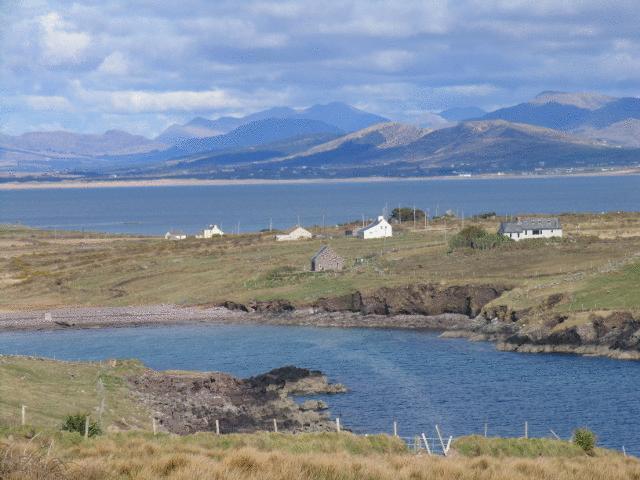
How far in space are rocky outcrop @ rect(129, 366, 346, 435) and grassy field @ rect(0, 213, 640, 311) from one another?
24892 millimetres

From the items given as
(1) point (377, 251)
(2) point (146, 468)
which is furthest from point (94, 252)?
(2) point (146, 468)

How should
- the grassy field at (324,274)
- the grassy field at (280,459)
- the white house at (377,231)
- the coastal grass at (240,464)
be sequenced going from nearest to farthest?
the coastal grass at (240,464), the grassy field at (280,459), the grassy field at (324,274), the white house at (377,231)

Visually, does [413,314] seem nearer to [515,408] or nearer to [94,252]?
[515,408]

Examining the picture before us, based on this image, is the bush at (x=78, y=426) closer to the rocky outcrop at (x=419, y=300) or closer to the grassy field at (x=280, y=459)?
the grassy field at (x=280, y=459)

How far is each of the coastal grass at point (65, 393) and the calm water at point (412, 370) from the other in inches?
396

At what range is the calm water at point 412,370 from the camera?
156ft

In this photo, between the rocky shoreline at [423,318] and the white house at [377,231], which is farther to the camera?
the white house at [377,231]

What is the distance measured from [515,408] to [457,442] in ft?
72.5

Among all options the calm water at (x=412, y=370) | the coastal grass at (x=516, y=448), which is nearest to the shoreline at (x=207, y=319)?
the calm water at (x=412, y=370)

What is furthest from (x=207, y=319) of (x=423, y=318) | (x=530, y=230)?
(x=530, y=230)

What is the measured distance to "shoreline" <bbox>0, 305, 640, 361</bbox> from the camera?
82.0 m

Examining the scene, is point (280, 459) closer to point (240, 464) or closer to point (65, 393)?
point (240, 464)

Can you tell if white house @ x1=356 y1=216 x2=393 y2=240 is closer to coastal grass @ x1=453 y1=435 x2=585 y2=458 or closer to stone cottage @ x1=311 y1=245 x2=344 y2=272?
stone cottage @ x1=311 y1=245 x2=344 y2=272

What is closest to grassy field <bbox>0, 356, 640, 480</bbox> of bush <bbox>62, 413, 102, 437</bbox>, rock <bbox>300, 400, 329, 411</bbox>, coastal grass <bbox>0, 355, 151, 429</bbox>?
bush <bbox>62, 413, 102, 437</bbox>
